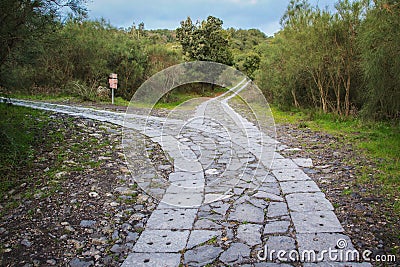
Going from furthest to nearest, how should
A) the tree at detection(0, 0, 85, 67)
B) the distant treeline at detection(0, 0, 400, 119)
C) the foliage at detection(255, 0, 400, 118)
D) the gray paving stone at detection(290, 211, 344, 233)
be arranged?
the foliage at detection(255, 0, 400, 118) < the distant treeline at detection(0, 0, 400, 119) < the tree at detection(0, 0, 85, 67) < the gray paving stone at detection(290, 211, 344, 233)

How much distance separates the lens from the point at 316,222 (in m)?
2.73

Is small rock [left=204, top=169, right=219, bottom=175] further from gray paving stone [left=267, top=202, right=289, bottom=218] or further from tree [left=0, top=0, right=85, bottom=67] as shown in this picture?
tree [left=0, top=0, right=85, bottom=67]

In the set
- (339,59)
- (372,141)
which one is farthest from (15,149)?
(339,59)

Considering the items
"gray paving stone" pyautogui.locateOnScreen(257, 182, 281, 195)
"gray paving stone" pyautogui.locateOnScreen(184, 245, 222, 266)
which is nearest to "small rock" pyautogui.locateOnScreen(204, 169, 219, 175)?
"gray paving stone" pyautogui.locateOnScreen(257, 182, 281, 195)

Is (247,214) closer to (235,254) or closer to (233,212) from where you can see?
(233,212)

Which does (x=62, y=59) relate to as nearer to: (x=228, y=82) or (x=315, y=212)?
(x=228, y=82)

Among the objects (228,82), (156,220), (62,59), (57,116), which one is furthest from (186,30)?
(156,220)

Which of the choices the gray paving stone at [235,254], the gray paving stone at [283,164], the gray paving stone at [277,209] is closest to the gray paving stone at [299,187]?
the gray paving stone at [277,209]

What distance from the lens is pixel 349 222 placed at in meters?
2.73

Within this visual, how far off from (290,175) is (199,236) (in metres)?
1.90

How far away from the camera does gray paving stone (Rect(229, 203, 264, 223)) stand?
2.89 m

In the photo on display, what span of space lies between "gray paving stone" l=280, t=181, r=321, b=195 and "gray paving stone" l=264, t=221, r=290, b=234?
736mm

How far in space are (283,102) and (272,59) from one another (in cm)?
169

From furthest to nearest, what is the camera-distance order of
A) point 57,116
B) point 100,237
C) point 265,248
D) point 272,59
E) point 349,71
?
point 272,59 < point 349,71 < point 57,116 < point 100,237 < point 265,248
